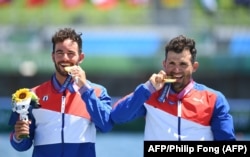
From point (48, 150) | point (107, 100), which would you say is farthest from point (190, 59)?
point (48, 150)

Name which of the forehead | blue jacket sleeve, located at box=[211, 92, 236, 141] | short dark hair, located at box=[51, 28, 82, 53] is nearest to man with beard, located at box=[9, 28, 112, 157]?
short dark hair, located at box=[51, 28, 82, 53]

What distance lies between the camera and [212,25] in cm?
1602

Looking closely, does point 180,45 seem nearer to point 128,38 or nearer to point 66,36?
point 66,36

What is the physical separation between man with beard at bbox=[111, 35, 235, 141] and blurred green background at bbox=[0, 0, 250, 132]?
36.9 ft

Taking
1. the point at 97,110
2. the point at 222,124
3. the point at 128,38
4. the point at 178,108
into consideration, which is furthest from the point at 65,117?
the point at 128,38

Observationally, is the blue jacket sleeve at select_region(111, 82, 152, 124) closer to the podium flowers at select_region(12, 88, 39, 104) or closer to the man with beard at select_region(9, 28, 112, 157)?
the man with beard at select_region(9, 28, 112, 157)

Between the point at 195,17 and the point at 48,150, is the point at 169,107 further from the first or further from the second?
the point at 195,17

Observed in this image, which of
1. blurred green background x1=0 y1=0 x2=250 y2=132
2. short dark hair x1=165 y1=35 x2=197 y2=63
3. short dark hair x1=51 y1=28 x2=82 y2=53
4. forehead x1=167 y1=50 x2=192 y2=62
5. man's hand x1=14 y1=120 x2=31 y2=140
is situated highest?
blurred green background x1=0 y1=0 x2=250 y2=132

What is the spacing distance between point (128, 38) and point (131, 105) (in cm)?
1246

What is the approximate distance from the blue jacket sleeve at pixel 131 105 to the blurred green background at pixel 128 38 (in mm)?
11293

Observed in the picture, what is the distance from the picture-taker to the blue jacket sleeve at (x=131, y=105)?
3.62 m

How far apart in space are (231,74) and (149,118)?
469 inches

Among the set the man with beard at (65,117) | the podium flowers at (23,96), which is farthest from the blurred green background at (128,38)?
the podium flowers at (23,96)

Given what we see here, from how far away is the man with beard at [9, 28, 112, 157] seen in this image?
3752 mm
